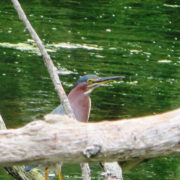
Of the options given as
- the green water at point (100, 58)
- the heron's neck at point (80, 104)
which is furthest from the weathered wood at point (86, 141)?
the green water at point (100, 58)

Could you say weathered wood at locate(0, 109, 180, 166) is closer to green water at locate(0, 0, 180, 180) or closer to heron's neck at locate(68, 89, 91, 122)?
heron's neck at locate(68, 89, 91, 122)

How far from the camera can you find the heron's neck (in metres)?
3.52

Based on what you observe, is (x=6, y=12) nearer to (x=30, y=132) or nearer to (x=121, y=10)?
(x=121, y=10)

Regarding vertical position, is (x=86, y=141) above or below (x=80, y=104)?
below

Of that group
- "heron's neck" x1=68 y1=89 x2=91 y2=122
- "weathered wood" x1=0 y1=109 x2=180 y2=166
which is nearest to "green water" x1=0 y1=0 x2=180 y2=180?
"heron's neck" x1=68 y1=89 x2=91 y2=122

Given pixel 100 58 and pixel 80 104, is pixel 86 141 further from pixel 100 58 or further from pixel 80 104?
pixel 100 58

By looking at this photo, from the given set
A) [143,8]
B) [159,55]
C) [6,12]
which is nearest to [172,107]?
[159,55]

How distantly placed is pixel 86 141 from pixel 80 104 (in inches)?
73.7

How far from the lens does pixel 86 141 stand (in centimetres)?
167

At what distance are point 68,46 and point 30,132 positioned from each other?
8.01 metres

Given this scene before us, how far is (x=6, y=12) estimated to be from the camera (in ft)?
38.8

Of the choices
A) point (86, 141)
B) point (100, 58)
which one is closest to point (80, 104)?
point (86, 141)

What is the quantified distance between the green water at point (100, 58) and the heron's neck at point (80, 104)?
58.3 inches

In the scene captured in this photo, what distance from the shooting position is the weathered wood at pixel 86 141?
1670 mm
